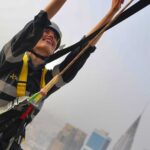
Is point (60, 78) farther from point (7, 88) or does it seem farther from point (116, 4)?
point (116, 4)

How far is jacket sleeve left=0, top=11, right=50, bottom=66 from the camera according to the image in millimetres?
6238

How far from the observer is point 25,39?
20.9ft

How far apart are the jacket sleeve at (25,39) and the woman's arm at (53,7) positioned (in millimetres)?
79

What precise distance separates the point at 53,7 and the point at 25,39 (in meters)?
0.69

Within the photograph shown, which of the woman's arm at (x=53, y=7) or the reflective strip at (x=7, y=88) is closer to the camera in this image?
the woman's arm at (x=53, y=7)

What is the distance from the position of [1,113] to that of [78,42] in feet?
5.80

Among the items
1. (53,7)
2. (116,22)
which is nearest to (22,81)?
(53,7)

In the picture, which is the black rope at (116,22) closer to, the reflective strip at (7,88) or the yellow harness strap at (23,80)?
the yellow harness strap at (23,80)

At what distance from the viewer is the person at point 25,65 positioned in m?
6.29

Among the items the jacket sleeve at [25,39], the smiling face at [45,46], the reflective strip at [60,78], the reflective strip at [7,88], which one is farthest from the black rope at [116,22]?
the reflective strip at [7,88]

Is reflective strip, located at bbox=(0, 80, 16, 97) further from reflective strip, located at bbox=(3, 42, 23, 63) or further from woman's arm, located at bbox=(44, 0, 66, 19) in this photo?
woman's arm, located at bbox=(44, 0, 66, 19)

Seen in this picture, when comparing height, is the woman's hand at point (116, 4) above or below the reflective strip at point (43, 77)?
above

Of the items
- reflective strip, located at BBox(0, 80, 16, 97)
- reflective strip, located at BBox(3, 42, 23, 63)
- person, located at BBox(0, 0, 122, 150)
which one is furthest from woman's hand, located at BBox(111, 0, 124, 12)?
reflective strip, located at BBox(0, 80, 16, 97)

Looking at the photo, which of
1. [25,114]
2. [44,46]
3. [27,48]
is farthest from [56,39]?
[25,114]
